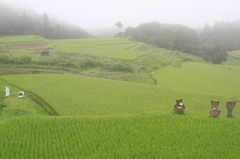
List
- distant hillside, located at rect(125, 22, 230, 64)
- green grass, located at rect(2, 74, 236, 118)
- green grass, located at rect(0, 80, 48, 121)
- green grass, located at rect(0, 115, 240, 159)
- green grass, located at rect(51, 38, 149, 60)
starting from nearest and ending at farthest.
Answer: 1. green grass, located at rect(0, 115, 240, 159)
2. green grass, located at rect(0, 80, 48, 121)
3. green grass, located at rect(2, 74, 236, 118)
4. green grass, located at rect(51, 38, 149, 60)
5. distant hillside, located at rect(125, 22, 230, 64)

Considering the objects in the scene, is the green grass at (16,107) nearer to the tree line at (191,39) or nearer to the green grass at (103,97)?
the green grass at (103,97)

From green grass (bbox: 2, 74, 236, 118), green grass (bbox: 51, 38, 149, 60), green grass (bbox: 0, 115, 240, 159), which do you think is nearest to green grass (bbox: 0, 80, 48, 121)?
green grass (bbox: 2, 74, 236, 118)

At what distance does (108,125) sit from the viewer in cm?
707

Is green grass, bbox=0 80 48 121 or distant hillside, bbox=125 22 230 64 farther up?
distant hillside, bbox=125 22 230 64

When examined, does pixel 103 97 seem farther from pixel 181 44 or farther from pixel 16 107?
→ pixel 181 44

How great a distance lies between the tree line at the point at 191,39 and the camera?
142 ft

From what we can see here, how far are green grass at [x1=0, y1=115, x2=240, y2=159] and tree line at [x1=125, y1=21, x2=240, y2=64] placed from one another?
132 ft

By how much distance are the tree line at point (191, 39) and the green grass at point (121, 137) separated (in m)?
40.2

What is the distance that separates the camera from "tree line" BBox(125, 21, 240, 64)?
142 feet

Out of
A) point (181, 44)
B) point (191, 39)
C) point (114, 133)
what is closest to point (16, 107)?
point (114, 133)

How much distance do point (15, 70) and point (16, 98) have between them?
7418 mm

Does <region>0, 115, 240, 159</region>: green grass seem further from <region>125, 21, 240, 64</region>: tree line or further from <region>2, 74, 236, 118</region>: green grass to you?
<region>125, 21, 240, 64</region>: tree line

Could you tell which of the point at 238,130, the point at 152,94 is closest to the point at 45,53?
the point at 152,94

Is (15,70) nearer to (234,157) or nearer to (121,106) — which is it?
(121,106)
